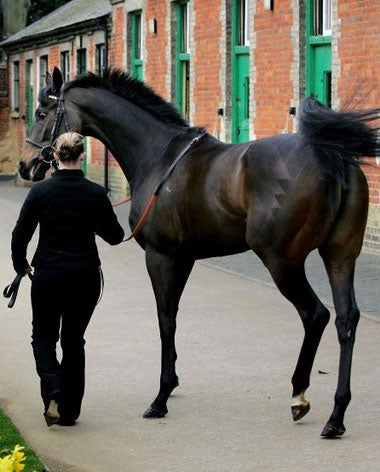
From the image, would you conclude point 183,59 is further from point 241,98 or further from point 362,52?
point 362,52

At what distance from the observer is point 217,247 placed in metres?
8.16

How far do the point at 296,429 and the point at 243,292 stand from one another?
5.99 meters

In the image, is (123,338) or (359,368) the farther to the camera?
(123,338)

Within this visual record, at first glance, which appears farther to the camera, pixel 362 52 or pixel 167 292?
→ pixel 362 52

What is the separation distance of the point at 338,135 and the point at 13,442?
2.58 m

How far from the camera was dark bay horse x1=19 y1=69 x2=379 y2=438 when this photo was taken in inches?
297

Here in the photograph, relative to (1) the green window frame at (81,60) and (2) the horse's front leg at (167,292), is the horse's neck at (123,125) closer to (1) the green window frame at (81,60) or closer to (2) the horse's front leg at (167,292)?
(2) the horse's front leg at (167,292)

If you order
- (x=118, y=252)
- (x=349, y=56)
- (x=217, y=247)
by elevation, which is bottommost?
(x=118, y=252)

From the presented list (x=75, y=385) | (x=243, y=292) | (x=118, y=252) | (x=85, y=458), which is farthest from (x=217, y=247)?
(x=118, y=252)

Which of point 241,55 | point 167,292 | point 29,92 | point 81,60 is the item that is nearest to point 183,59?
point 241,55

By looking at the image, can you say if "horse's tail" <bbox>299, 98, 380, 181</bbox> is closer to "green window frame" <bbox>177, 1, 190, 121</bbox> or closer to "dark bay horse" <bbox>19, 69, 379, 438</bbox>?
"dark bay horse" <bbox>19, 69, 379, 438</bbox>

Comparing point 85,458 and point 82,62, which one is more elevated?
point 82,62

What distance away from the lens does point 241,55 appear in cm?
2266

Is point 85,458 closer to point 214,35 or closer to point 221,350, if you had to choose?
point 221,350
